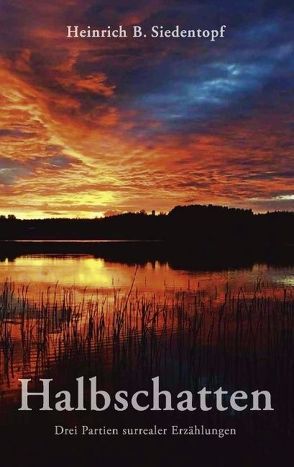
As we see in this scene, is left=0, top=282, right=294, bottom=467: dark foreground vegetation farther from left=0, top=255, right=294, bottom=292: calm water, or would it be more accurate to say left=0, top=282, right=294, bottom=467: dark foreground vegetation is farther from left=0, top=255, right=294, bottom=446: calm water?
left=0, top=255, right=294, bottom=292: calm water

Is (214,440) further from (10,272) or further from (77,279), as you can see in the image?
(10,272)

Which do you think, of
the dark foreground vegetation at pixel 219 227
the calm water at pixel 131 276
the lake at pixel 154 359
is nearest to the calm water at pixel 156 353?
the lake at pixel 154 359

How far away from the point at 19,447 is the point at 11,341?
15.9 feet

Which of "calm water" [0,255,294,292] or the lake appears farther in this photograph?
"calm water" [0,255,294,292]

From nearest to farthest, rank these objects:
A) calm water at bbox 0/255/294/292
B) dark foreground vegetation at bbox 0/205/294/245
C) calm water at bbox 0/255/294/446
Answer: calm water at bbox 0/255/294/446
calm water at bbox 0/255/294/292
dark foreground vegetation at bbox 0/205/294/245

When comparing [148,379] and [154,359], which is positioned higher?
[154,359]

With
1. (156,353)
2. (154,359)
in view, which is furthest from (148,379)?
(156,353)

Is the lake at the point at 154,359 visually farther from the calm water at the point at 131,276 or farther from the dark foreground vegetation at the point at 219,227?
the dark foreground vegetation at the point at 219,227

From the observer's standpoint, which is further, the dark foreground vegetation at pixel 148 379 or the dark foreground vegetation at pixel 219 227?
the dark foreground vegetation at pixel 219 227

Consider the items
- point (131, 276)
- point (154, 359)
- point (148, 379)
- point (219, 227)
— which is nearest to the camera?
point (148, 379)

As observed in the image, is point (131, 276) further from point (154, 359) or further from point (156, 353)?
point (154, 359)

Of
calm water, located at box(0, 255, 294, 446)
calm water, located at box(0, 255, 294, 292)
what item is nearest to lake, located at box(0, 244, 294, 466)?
calm water, located at box(0, 255, 294, 446)

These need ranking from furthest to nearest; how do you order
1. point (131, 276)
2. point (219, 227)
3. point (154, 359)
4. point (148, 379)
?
point (219, 227)
point (131, 276)
point (154, 359)
point (148, 379)

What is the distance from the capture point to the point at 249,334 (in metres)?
13.4
